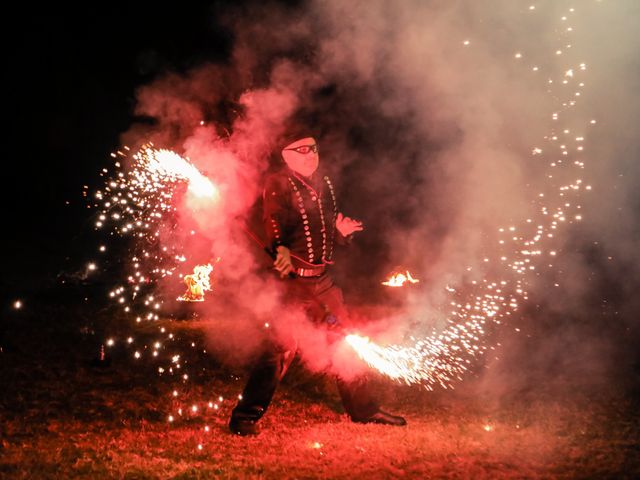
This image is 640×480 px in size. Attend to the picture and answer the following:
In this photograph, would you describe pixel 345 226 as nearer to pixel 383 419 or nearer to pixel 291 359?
pixel 291 359

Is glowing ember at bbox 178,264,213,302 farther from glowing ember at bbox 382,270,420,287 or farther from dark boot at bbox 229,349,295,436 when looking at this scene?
dark boot at bbox 229,349,295,436

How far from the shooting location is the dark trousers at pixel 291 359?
4012mm

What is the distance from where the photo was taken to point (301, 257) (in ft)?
13.7

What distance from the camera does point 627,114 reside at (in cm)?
727

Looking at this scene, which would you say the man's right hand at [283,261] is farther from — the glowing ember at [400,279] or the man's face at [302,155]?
the glowing ember at [400,279]

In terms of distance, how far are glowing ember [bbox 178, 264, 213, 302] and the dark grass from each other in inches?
95.4

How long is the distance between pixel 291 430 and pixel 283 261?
1.43 metres

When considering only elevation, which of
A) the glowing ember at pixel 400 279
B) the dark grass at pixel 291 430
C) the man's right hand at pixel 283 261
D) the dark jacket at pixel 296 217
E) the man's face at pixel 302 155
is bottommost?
the dark grass at pixel 291 430

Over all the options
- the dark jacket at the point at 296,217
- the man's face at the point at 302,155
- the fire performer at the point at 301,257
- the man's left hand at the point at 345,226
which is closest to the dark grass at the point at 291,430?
the fire performer at the point at 301,257

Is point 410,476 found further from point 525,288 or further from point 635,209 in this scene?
point 635,209

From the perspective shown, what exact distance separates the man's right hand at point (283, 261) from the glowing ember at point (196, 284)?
5.15m

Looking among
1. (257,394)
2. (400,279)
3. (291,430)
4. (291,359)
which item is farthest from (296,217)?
→ (400,279)

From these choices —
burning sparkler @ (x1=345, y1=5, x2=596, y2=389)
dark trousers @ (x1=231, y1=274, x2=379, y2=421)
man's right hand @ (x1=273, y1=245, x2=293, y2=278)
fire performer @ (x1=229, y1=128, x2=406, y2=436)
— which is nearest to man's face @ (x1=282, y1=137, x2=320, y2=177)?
fire performer @ (x1=229, y1=128, x2=406, y2=436)

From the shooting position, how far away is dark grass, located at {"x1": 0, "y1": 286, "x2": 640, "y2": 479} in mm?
3350
